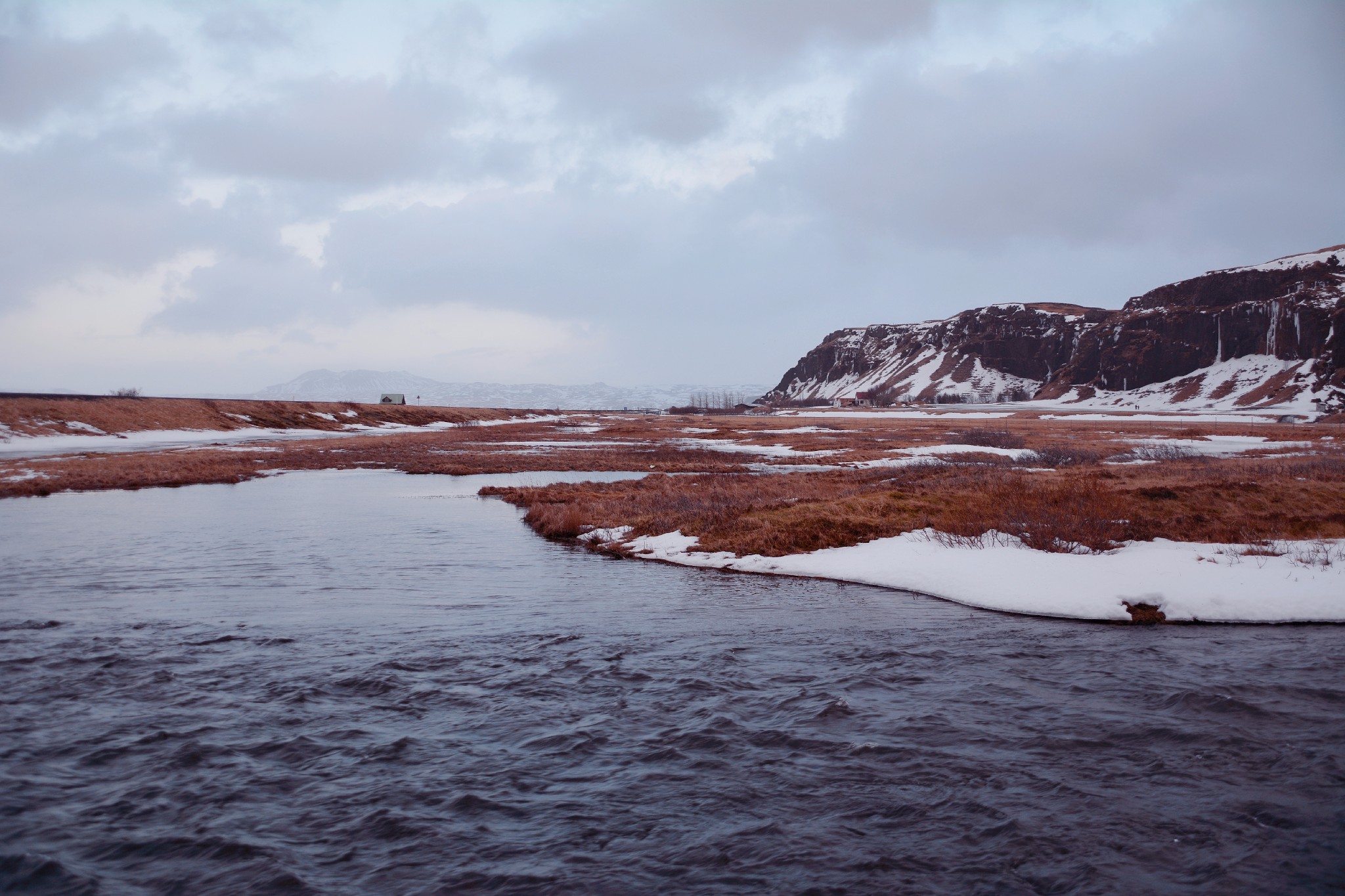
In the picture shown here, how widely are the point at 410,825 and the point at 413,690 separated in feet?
13.0

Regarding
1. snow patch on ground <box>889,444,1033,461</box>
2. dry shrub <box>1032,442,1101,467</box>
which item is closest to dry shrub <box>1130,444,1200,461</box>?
dry shrub <box>1032,442,1101,467</box>

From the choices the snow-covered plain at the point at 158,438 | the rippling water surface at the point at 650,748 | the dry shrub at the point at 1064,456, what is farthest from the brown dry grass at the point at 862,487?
the snow-covered plain at the point at 158,438

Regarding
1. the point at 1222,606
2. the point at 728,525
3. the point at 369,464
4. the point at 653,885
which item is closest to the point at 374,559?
the point at 728,525

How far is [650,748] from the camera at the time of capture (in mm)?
9703

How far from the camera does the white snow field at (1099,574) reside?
15844mm

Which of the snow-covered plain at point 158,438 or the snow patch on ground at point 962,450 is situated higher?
the snow-covered plain at point 158,438

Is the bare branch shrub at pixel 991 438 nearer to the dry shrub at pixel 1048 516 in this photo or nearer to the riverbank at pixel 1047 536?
the riverbank at pixel 1047 536

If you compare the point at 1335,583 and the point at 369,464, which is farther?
the point at 369,464

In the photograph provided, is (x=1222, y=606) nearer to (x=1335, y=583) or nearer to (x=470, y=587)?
(x=1335, y=583)

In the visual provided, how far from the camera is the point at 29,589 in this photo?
59.1 ft

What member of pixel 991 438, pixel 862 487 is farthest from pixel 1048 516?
pixel 991 438

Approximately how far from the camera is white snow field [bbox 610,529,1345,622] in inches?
624

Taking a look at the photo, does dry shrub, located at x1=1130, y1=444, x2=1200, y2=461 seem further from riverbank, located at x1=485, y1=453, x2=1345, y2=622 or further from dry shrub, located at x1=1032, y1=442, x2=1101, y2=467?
riverbank, located at x1=485, y1=453, x2=1345, y2=622

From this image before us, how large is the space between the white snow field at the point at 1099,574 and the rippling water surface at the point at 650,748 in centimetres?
86
